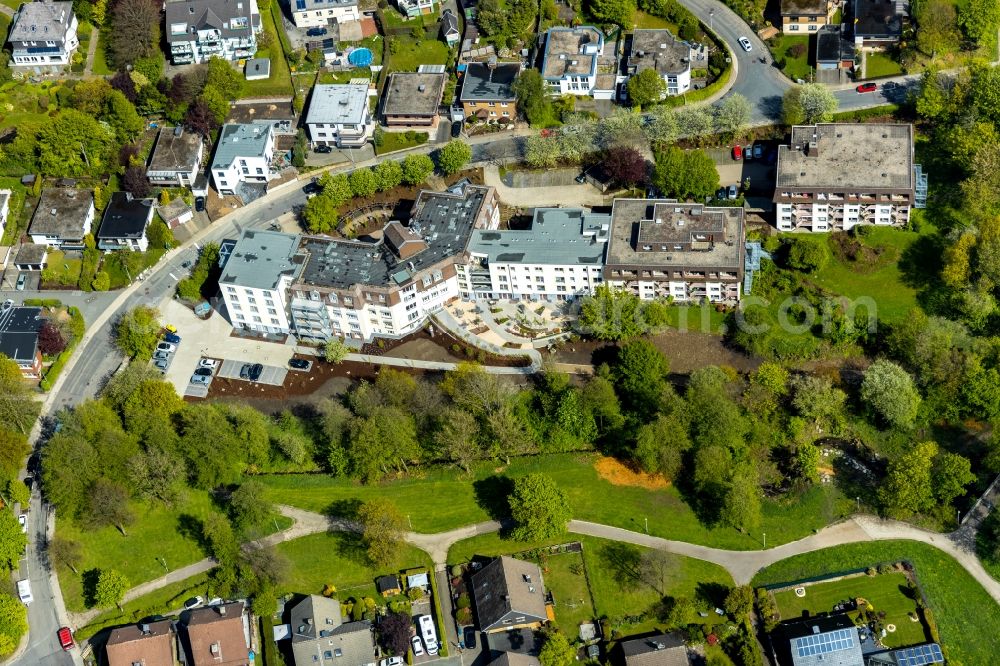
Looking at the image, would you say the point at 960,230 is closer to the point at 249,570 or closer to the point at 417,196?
the point at 417,196

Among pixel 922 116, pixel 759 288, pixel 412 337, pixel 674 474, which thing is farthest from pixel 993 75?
pixel 412 337

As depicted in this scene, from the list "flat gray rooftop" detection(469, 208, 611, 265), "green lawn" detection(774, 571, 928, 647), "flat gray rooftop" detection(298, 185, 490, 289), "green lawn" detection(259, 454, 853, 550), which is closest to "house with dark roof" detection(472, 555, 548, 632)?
"green lawn" detection(259, 454, 853, 550)

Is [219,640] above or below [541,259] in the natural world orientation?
below

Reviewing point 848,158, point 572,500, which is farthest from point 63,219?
point 848,158

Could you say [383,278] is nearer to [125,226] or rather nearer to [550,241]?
[550,241]

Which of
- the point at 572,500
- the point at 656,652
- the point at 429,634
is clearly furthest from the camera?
the point at 572,500

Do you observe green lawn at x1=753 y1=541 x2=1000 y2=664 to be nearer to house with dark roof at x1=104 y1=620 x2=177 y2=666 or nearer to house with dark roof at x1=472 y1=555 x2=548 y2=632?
house with dark roof at x1=472 y1=555 x2=548 y2=632
